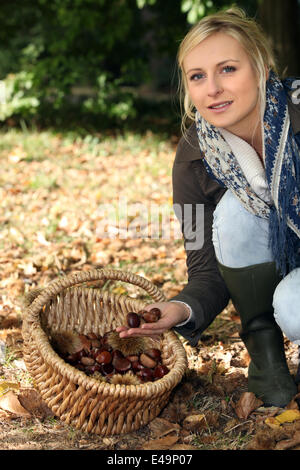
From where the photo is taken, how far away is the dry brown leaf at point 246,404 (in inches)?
80.4

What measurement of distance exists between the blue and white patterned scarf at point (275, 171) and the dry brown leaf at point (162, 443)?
68 centimetres

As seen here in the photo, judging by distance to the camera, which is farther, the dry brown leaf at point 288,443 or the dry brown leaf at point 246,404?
the dry brown leaf at point 246,404

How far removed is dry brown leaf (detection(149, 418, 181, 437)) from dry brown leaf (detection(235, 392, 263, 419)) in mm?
241

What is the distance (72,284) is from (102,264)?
1.24m

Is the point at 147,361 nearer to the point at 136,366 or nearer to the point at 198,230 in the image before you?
the point at 136,366

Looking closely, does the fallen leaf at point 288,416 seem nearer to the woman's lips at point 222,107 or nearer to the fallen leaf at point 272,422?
the fallen leaf at point 272,422

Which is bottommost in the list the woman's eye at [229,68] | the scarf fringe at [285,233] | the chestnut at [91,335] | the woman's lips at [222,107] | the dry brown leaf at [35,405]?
the dry brown leaf at [35,405]

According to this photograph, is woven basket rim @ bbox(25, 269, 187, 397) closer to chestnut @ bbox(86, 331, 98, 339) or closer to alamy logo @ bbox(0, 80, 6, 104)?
chestnut @ bbox(86, 331, 98, 339)

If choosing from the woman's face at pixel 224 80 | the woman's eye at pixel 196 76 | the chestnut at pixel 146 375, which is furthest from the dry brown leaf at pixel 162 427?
the woman's eye at pixel 196 76

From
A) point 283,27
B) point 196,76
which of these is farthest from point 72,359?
point 283,27

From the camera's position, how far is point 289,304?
6.26 feet
